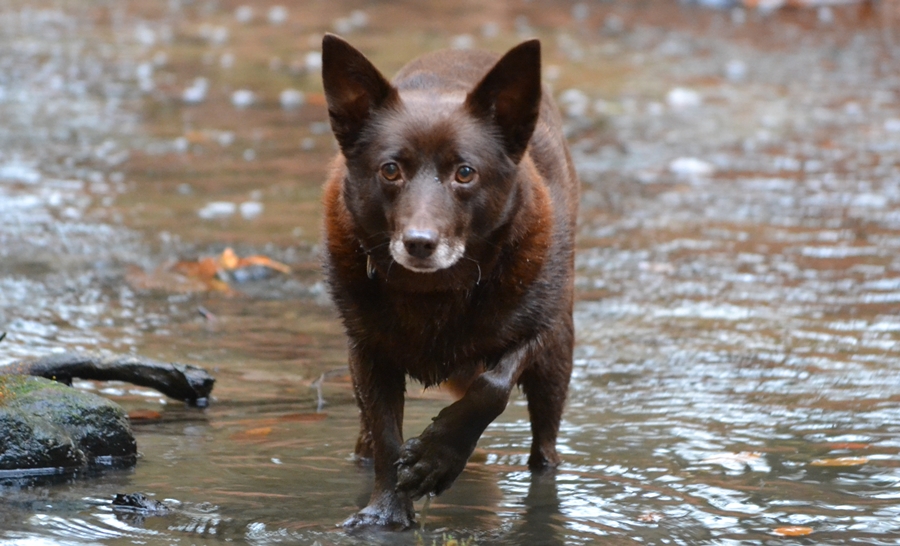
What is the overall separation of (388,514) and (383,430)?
0.91 feet

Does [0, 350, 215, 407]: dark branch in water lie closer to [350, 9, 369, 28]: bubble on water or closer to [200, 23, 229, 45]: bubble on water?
[200, 23, 229, 45]: bubble on water

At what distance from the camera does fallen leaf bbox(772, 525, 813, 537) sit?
141 inches

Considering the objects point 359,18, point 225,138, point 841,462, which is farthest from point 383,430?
point 359,18

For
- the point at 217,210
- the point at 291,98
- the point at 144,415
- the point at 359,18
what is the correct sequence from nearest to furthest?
the point at 144,415, the point at 217,210, the point at 291,98, the point at 359,18

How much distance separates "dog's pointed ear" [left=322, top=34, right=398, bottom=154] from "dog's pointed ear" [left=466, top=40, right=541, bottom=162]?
0.87 ft

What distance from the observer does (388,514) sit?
12.3ft

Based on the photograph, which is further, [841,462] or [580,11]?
[580,11]

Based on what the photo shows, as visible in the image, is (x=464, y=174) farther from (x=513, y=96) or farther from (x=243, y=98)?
(x=243, y=98)

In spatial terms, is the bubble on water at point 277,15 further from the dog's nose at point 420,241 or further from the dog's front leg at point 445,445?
the dog's nose at point 420,241

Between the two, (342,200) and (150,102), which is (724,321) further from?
(150,102)

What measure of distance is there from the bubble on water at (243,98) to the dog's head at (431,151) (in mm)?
7888

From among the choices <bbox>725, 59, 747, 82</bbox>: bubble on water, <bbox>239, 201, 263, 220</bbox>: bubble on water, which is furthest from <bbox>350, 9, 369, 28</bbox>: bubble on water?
<bbox>239, 201, 263, 220</bbox>: bubble on water

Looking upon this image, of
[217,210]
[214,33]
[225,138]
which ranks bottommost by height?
[217,210]

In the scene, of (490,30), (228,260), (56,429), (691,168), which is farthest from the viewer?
(490,30)
